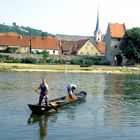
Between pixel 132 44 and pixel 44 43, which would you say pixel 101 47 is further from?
pixel 132 44

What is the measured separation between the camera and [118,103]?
36.9 m

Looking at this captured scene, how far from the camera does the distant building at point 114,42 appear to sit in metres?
117

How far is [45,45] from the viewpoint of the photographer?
125 metres

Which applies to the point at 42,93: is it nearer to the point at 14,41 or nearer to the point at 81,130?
the point at 81,130

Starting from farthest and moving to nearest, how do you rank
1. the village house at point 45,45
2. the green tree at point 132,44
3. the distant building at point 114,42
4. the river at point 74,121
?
the village house at point 45,45 → the distant building at point 114,42 → the green tree at point 132,44 → the river at point 74,121

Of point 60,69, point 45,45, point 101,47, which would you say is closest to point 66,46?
point 101,47

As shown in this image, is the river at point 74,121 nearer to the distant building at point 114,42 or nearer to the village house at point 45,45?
the distant building at point 114,42

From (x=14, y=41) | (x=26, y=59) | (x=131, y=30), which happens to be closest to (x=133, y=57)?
(x=131, y=30)

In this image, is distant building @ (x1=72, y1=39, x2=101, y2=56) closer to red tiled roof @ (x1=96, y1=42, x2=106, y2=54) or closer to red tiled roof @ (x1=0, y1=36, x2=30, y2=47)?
red tiled roof @ (x1=96, y1=42, x2=106, y2=54)

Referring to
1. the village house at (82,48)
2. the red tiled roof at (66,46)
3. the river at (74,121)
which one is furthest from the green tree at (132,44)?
the river at (74,121)

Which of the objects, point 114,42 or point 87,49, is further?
point 87,49

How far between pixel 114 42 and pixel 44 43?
67.5 feet

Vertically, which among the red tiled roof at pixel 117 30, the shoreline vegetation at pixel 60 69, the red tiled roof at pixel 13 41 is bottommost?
the shoreline vegetation at pixel 60 69

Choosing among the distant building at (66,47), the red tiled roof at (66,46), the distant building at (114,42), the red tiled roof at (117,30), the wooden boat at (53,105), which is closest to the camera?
the wooden boat at (53,105)
